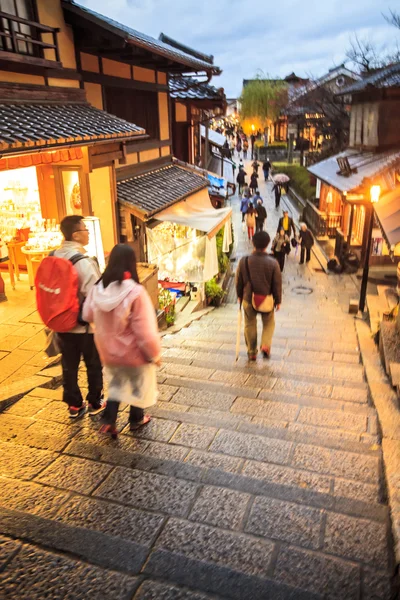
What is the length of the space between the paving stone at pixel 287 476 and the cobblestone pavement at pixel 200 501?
0.5 inches

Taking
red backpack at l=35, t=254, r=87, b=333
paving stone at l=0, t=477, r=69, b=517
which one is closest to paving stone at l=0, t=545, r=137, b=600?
paving stone at l=0, t=477, r=69, b=517

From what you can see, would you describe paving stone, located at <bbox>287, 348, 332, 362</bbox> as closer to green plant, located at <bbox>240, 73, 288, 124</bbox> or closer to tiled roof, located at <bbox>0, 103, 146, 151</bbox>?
tiled roof, located at <bbox>0, 103, 146, 151</bbox>

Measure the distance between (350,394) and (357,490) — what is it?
2542 millimetres

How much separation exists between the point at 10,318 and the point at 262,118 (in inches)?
2402

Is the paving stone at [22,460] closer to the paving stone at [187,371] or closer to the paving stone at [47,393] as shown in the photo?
the paving stone at [47,393]

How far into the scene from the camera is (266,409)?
5.21 meters

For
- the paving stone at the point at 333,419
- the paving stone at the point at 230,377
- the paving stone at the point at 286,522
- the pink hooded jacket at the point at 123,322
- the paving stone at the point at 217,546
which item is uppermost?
the pink hooded jacket at the point at 123,322

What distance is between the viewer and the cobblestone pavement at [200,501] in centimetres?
272

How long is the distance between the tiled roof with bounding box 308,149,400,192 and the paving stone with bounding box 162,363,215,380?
455 inches

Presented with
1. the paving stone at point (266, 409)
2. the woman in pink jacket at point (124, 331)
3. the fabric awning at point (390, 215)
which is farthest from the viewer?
the fabric awning at point (390, 215)

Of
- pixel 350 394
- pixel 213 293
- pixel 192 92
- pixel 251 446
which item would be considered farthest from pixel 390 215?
pixel 192 92

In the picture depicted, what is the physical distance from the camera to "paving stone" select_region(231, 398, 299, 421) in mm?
5074

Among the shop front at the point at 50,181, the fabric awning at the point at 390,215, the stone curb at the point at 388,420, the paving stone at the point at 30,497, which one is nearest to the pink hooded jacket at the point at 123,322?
the paving stone at the point at 30,497

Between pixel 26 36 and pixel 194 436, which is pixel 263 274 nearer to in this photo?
pixel 194 436
